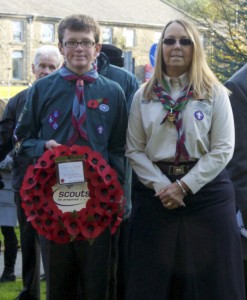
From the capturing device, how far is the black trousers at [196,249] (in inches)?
178

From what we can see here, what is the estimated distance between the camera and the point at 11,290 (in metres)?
7.30

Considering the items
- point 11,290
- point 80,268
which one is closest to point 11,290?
point 11,290

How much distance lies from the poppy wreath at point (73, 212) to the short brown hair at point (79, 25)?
0.74 metres

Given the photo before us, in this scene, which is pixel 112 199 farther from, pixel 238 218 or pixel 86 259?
pixel 238 218

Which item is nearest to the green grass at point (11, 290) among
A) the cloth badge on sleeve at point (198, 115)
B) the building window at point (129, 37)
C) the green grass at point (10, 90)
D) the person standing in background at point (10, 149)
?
the person standing in background at point (10, 149)

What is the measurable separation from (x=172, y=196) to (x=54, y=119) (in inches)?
32.6

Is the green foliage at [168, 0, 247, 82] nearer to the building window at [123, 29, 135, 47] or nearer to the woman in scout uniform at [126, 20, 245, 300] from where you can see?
the woman in scout uniform at [126, 20, 245, 300]

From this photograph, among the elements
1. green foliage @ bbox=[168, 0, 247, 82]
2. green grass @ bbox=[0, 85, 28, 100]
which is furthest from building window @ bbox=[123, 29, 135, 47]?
green foliage @ bbox=[168, 0, 247, 82]

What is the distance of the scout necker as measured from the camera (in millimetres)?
4387

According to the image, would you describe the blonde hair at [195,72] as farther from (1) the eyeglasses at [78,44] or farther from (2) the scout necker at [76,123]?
(1) the eyeglasses at [78,44]

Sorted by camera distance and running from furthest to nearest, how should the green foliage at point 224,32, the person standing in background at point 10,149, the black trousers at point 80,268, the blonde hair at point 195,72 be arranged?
the green foliage at point 224,32
the person standing in background at point 10,149
the blonde hair at point 195,72
the black trousers at point 80,268

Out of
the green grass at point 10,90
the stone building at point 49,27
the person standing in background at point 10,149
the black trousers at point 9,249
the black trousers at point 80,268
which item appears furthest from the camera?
the stone building at point 49,27

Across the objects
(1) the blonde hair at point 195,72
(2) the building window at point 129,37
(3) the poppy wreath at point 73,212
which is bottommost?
(2) the building window at point 129,37

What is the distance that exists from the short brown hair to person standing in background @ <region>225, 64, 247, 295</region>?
3.02ft
